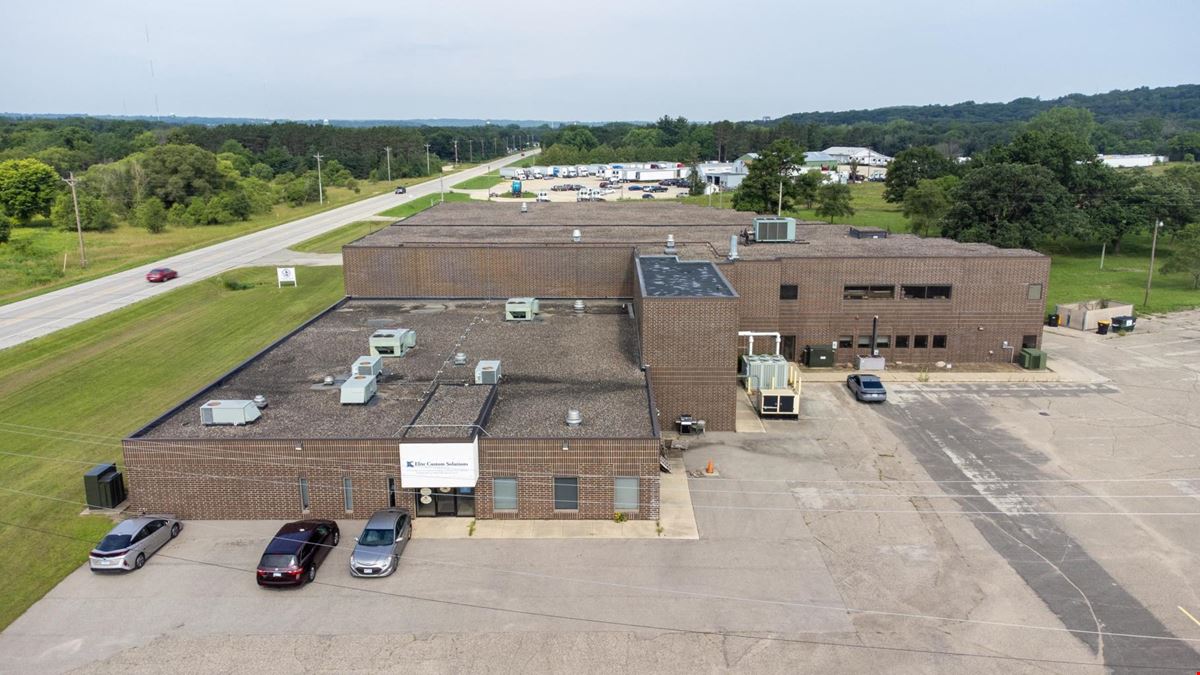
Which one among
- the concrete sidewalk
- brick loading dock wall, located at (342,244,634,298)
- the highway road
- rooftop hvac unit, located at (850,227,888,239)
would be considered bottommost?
the concrete sidewalk

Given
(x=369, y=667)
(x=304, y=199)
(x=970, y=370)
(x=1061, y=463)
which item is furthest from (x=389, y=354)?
(x=304, y=199)

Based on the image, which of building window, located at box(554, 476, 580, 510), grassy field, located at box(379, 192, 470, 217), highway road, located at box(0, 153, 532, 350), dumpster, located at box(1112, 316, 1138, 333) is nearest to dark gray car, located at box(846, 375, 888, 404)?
building window, located at box(554, 476, 580, 510)

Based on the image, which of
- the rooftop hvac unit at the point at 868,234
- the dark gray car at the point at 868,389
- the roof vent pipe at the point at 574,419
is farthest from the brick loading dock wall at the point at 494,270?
the rooftop hvac unit at the point at 868,234

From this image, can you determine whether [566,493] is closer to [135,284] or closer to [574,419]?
[574,419]

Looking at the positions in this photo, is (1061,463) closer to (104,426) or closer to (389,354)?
(389,354)

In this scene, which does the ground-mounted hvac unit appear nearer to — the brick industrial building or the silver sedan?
the brick industrial building

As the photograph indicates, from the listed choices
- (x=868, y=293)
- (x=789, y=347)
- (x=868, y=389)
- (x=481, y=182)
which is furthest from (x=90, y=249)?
(x=481, y=182)
